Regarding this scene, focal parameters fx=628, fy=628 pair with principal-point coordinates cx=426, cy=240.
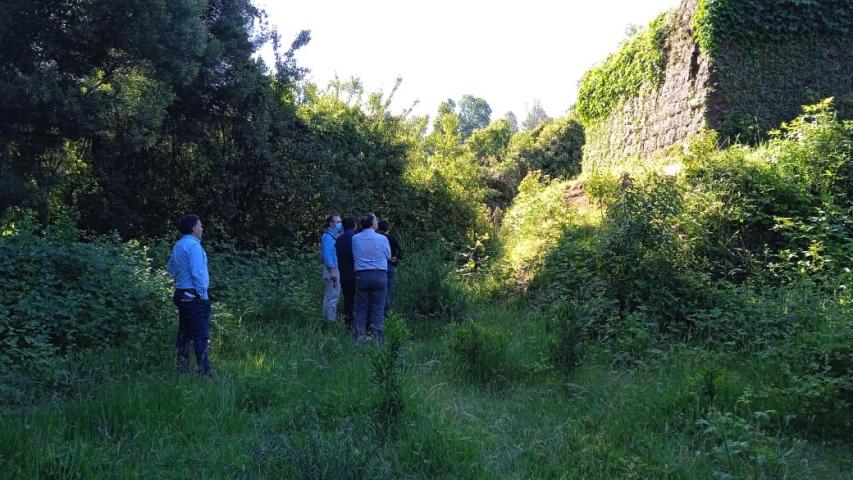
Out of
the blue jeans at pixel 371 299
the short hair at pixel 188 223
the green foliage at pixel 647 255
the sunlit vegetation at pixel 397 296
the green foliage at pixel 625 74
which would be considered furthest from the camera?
the green foliage at pixel 625 74

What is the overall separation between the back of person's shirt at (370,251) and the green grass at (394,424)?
4.71ft

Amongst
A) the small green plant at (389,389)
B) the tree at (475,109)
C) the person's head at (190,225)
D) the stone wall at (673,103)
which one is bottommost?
the small green plant at (389,389)

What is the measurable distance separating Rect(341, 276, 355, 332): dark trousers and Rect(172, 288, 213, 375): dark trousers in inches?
102

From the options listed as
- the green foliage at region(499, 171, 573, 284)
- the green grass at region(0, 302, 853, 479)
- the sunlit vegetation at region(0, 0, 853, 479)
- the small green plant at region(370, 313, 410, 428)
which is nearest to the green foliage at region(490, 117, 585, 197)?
the sunlit vegetation at region(0, 0, 853, 479)

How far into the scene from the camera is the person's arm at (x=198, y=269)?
615 cm

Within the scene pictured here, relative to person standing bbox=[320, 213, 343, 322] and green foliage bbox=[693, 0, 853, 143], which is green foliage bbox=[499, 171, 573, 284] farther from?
green foliage bbox=[693, 0, 853, 143]

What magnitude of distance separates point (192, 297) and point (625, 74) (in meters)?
12.7

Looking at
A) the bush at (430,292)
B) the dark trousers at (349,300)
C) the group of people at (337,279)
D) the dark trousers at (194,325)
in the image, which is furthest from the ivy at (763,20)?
the dark trousers at (194,325)

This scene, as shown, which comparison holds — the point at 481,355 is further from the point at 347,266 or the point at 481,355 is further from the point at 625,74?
the point at 625,74

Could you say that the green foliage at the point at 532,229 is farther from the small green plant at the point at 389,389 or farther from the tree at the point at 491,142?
the tree at the point at 491,142

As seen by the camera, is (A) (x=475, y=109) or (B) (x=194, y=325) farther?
(A) (x=475, y=109)

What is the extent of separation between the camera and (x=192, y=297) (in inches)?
244

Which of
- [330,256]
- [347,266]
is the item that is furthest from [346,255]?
[330,256]

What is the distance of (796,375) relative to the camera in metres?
5.67
